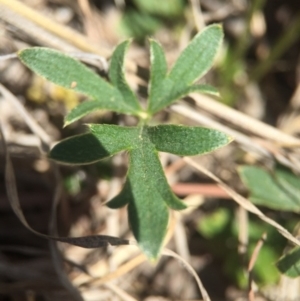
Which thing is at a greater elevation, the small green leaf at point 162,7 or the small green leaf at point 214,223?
the small green leaf at point 162,7

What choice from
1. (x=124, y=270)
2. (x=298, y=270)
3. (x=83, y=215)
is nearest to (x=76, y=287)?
(x=124, y=270)

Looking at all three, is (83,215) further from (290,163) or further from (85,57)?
(290,163)

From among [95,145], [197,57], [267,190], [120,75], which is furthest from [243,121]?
[95,145]

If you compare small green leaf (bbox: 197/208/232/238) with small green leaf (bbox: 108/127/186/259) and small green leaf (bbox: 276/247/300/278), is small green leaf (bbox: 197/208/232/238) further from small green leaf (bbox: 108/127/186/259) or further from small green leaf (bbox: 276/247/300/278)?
small green leaf (bbox: 108/127/186/259)

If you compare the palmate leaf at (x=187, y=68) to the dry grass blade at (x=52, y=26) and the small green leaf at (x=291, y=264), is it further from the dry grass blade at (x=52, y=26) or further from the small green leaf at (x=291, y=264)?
the small green leaf at (x=291, y=264)

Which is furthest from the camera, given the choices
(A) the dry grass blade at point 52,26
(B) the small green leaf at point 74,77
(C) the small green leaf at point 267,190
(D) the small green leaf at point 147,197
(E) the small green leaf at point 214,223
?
(E) the small green leaf at point 214,223

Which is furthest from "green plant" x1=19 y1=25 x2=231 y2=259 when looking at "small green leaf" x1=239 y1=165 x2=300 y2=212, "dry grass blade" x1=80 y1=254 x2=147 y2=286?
"small green leaf" x1=239 y1=165 x2=300 y2=212

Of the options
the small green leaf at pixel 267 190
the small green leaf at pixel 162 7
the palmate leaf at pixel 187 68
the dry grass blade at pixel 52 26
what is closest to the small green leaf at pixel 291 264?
the small green leaf at pixel 267 190
